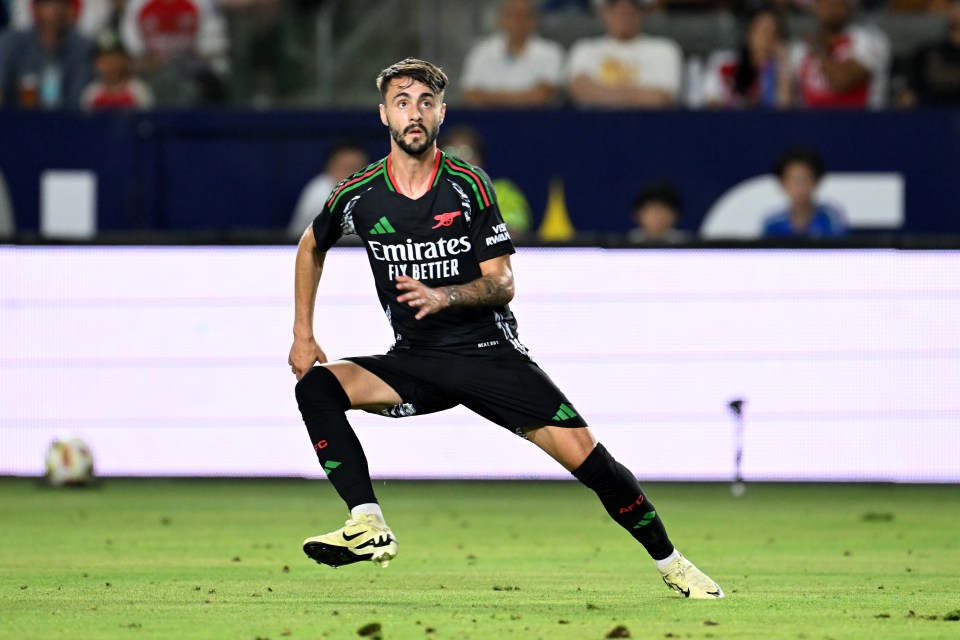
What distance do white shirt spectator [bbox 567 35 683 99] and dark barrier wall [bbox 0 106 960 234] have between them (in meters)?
0.50

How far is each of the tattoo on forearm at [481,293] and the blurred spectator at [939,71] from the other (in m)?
8.43

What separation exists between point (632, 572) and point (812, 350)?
4.58m

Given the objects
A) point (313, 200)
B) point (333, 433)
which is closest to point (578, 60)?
point (313, 200)

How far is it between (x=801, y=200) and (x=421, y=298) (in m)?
7.51

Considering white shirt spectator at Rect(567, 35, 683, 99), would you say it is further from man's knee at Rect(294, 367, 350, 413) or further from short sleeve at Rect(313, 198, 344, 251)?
man's knee at Rect(294, 367, 350, 413)

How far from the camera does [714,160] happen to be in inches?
559

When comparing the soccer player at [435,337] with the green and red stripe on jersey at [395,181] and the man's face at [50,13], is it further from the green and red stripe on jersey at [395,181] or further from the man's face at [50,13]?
the man's face at [50,13]

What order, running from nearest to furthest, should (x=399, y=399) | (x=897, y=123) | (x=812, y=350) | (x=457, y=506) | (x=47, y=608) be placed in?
1. (x=47, y=608)
2. (x=399, y=399)
3. (x=457, y=506)
4. (x=812, y=350)
5. (x=897, y=123)

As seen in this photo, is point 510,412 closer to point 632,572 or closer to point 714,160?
point 632,572

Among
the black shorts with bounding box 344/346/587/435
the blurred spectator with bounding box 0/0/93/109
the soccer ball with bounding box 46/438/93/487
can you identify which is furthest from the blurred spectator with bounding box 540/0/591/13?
the black shorts with bounding box 344/346/587/435

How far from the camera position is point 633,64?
1459 cm

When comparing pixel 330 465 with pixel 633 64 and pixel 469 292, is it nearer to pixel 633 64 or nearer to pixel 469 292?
pixel 469 292

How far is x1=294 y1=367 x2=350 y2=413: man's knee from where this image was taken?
22.9ft

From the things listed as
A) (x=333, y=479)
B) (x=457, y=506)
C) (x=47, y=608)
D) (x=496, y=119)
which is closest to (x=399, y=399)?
(x=333, y=479)
